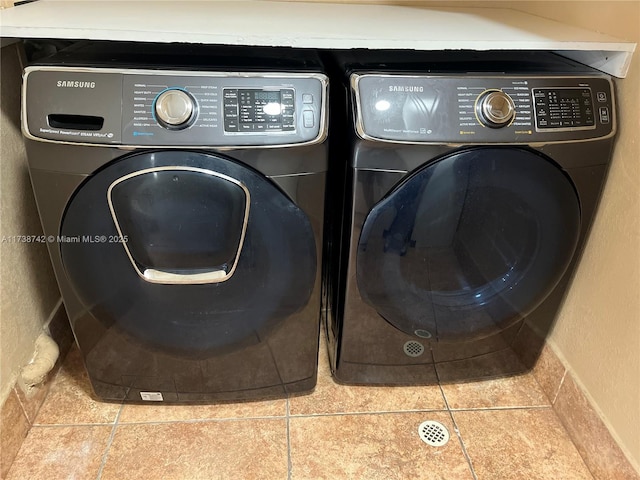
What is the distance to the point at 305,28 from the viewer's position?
963 millimetres

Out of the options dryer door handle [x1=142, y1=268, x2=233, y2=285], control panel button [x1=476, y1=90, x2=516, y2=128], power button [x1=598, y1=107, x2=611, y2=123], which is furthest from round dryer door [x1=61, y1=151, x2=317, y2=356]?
power button [x1=598, y1=107, x2=611, y2=123]

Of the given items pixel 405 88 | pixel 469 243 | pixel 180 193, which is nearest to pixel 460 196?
pixel 469 243

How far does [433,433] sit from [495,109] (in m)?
0.70

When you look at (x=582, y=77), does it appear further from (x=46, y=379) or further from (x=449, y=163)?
(x=46, y=379)

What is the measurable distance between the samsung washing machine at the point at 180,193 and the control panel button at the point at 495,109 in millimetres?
272

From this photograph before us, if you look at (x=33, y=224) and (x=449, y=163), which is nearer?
(x=449, y=163)

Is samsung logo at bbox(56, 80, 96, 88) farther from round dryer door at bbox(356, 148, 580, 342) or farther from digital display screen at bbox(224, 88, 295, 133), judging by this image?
round dryer door at bbox(356, 148, 580, 342)

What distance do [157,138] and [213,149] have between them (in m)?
0.09

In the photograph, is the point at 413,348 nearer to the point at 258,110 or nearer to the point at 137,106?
the point at 258,110

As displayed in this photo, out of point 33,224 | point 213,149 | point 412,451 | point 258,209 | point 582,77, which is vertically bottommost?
Answer: point 412,451

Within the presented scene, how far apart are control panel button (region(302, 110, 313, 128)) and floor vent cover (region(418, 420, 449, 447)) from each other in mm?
714

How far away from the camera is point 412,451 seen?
1.12 meters

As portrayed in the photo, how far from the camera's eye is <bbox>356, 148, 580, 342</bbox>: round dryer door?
0.95 m

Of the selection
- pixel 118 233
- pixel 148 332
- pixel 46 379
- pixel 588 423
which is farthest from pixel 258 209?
pixel 588 423
